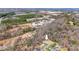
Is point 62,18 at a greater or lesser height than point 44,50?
greater

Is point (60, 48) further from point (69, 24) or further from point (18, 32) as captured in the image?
point (18, 32)

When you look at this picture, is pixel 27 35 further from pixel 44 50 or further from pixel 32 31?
pixel 44 50
